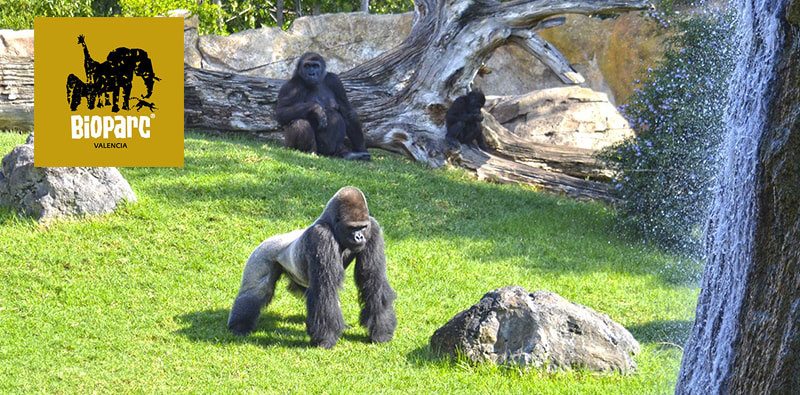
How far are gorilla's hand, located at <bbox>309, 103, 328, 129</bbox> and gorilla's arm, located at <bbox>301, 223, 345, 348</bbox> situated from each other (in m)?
5.76

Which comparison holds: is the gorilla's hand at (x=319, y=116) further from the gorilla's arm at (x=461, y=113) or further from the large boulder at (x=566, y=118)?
the large boulder at (x=566, y=118)

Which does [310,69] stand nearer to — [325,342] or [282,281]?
[282,281]

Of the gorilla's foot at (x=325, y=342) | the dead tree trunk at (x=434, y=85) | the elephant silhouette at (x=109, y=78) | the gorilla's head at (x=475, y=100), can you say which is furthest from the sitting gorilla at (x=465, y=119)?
the gorilla's foot at (x=325, y=342)

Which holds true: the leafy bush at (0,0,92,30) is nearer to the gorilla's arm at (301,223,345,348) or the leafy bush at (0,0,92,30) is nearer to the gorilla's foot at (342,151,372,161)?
the gorilla's foot at (342,151,372,161)

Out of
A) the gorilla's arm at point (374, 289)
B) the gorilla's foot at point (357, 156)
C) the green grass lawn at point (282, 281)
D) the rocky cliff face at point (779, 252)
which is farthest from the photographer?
the gorilla's foot at point (357, 156)

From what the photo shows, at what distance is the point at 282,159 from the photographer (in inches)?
419

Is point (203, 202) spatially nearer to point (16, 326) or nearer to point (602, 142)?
point (16, 326)

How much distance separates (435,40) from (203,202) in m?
4.49

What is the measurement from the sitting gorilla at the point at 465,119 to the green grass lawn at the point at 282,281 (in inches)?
30.2

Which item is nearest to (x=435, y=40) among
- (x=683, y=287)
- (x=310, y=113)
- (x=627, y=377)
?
(x=310, y=113)

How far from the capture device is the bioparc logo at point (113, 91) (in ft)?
32.7

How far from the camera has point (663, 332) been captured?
260 inches

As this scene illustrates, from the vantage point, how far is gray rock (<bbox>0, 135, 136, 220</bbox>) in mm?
8188

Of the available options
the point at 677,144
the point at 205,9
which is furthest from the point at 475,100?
the point at 205,9
